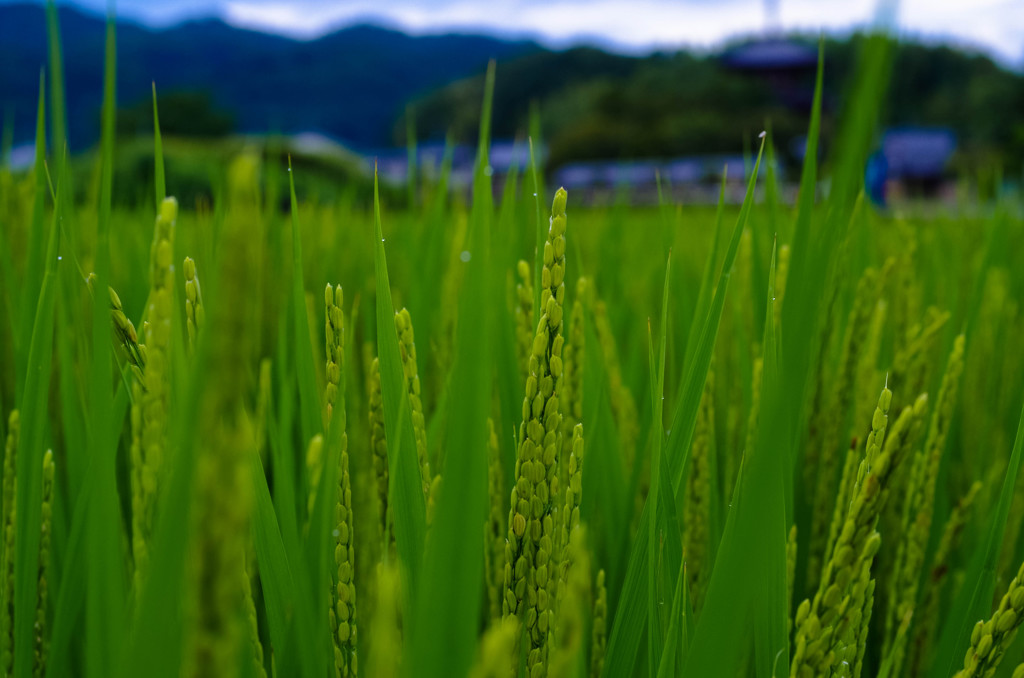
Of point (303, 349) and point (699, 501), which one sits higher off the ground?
point (303, 349)

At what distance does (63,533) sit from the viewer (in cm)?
47

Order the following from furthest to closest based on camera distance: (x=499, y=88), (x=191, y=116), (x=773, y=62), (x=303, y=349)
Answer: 1. (x=499, y=88)
2. (x=773, y=62)
3. (x=191, y=116)
4. (x=303, y=349)

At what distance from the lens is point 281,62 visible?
7131cm

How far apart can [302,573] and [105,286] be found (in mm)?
148

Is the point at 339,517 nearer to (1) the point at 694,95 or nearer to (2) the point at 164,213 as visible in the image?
(2) the point at 164,213

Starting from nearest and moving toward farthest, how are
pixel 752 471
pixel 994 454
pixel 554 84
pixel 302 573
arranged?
pixel 752 471 < pixel 302 573 < pixel 994 454 < pixel 554 84

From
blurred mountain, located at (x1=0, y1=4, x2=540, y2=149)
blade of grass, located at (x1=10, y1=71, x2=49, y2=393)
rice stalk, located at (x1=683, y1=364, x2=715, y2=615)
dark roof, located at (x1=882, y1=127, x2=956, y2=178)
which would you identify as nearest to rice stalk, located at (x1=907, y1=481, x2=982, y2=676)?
rice stalk, located at (x1=683, y1=364, x2=715, y2=615)

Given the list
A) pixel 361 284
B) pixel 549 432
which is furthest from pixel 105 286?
Answer: pixel 361 284

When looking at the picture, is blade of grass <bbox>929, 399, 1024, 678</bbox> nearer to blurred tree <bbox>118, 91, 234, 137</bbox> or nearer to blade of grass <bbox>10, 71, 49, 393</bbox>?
blade of grass <bbox>10, 71, 49, 393</bbox>

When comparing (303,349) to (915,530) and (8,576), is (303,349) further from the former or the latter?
(915,530)

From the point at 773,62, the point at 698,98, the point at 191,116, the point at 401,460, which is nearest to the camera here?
the point at 401,460

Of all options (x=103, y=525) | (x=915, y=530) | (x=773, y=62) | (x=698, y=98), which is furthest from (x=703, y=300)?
(x=773, y=62)

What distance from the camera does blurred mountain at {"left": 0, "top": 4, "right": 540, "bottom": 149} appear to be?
56.8m

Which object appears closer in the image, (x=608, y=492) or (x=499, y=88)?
(x=608, y=492)
